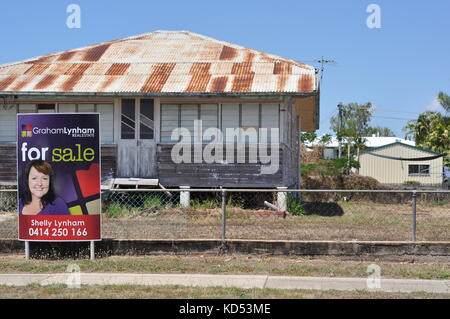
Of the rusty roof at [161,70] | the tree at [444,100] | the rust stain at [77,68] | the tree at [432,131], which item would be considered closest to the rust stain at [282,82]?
the rusty roof at [161,70]

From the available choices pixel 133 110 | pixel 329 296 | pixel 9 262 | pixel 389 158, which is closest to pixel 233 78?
pixel 133 110

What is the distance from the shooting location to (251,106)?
17.7 metres

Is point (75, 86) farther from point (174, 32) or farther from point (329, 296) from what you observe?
point (329, 296)

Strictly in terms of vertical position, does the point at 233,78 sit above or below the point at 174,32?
below

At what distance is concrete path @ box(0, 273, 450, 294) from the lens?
838cm

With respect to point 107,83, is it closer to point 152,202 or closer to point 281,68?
point 152,202

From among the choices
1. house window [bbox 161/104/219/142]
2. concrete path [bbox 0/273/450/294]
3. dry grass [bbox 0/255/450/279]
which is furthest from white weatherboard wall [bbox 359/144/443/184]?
concrete path [bbox 0/273/450/294]

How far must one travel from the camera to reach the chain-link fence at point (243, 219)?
11.7m

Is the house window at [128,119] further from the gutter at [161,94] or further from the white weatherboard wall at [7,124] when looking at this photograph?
the white weatherboard wall at [7,124]

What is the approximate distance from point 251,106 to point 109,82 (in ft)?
13.6

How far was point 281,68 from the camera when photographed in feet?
61.0

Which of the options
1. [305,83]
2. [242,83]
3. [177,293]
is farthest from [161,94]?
[177,293]

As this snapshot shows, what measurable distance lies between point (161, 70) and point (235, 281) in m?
11.3

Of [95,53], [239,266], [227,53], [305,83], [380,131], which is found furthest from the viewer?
[380,131]
